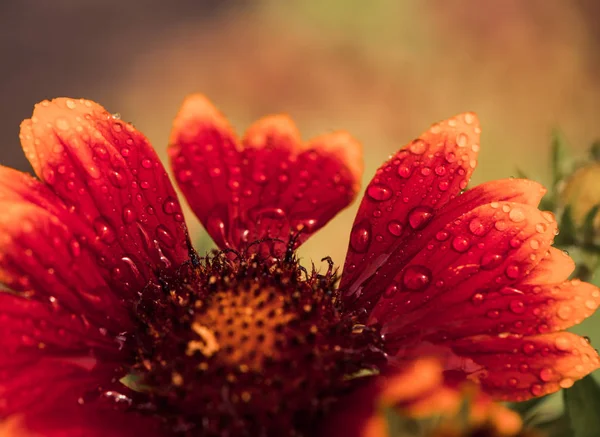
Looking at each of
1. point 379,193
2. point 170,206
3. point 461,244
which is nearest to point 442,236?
point 461,244

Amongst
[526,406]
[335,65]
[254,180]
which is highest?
[335,65]

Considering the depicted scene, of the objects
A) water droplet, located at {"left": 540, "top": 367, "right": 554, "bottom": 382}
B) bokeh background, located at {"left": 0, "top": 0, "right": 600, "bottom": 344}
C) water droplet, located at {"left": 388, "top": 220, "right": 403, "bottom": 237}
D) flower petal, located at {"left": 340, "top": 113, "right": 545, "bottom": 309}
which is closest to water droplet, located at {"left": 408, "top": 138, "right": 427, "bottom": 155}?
flower petal, located at {"left": 340, "top": 113, "right": 545, "bottom": 309}

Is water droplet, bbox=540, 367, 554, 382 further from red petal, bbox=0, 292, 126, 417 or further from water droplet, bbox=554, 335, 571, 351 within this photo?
red petal, bbox=0, 292, 126, 417

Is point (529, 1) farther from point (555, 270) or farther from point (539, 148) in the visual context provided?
point (555, 270)

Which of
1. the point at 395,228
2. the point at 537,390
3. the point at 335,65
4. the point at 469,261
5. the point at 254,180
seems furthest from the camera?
the point at 335,65

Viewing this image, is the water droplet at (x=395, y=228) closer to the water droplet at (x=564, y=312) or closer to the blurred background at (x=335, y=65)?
the water droplet at (x=564, y=312)

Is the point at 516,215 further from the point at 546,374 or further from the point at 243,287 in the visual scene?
the point at 243,287

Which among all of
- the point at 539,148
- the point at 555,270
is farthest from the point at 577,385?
the point at 539,148

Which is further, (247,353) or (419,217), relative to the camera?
(419,217)

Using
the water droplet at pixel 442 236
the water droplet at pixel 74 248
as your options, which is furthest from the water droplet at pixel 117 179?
the water droplet at pixel 442 236
